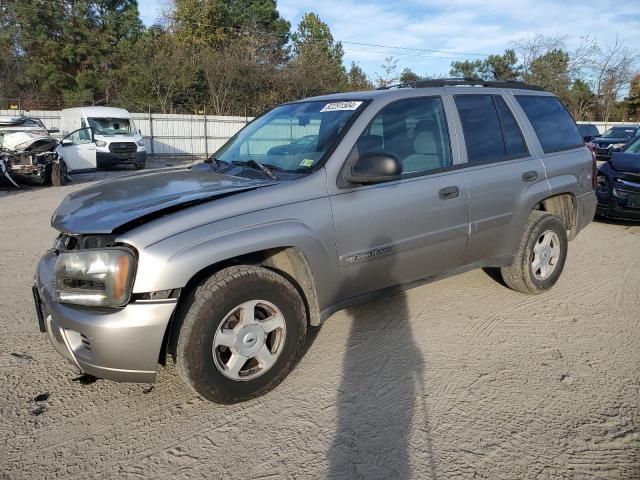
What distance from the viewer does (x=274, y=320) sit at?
302 centimetres

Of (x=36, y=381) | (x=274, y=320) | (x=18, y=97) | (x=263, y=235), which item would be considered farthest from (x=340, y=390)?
(x=18, y=97)

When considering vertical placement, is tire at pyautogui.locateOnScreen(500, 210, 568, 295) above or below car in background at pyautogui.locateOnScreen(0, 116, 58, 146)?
below

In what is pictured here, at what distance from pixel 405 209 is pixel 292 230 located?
933mm

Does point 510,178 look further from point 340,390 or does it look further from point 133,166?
point 133,166

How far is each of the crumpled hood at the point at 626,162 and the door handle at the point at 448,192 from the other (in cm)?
540

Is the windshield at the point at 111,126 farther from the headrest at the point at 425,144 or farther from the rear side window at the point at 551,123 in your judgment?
the headrest at the point at 425,144

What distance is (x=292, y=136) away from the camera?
149 inches

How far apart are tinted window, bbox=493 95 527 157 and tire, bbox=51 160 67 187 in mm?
12357

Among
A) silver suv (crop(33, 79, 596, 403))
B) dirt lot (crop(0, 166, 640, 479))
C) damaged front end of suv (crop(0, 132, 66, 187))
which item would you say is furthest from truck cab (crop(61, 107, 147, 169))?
silver suv (crop(33, 79, 596, 403))

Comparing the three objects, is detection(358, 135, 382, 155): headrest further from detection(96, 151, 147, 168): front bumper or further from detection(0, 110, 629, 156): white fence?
detection(0, 110, 629, 156): white fence

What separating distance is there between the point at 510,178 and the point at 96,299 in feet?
10.7

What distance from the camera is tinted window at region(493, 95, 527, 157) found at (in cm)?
433

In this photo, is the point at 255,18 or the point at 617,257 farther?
the point at 255,18

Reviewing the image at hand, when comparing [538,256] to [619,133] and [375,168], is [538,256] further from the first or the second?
[619,133]
